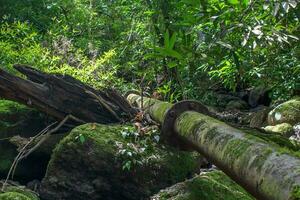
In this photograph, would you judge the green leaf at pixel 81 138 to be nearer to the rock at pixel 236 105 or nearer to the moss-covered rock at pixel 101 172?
the moss-covered rock at pixel 101 172

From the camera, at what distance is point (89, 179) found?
14.9 ft

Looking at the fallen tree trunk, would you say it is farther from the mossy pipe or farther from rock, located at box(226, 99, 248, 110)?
rock, located at box(226, 99, 248, 110)

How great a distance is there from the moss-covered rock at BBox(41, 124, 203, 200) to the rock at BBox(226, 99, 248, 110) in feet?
19.8

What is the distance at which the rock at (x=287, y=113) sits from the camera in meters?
7.14

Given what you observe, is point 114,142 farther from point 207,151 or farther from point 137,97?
point 137,97

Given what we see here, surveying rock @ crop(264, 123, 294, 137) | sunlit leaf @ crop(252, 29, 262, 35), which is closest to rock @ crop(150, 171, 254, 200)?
sunlit leaf @ crop(252, 29, 262, 35)

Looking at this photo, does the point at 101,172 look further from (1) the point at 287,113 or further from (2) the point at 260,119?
(2) the point at 260,119

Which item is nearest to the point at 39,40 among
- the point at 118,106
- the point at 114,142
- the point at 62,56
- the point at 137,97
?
the point at 62,56

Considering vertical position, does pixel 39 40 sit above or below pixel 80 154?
above

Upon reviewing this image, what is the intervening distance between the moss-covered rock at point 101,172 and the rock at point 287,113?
2995 mm

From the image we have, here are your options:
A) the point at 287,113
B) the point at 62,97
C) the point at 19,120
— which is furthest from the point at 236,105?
the point at 19,120

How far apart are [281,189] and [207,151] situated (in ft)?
4.52

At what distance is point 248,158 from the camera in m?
2.58

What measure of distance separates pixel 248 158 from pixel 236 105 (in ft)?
27.1
